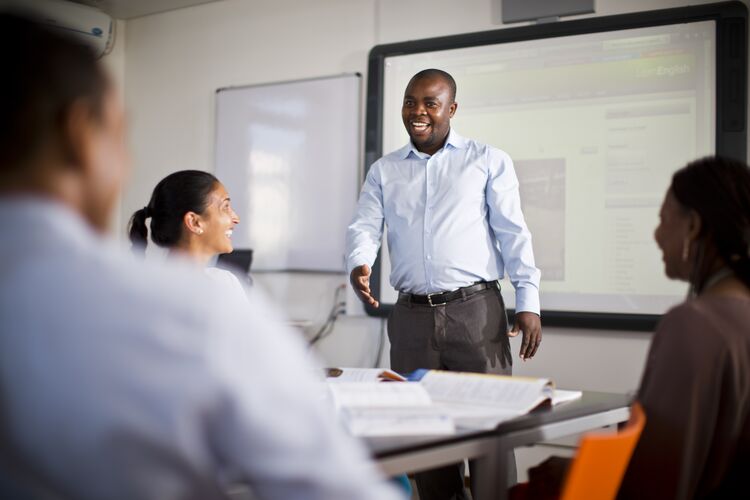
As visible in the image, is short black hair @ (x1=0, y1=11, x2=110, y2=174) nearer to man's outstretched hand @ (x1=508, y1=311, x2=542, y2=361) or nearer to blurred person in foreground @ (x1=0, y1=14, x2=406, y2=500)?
blurred person in foreground @ (x1=0, y1=14, x2=406, y2=500)

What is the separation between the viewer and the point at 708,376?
1277 mm

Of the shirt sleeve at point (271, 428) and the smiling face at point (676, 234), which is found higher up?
the smiling face at point (676, 234)

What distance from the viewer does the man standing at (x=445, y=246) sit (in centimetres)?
264

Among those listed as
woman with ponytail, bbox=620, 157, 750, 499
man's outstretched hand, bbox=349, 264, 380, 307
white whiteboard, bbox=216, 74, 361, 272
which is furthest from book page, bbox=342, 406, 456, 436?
white whiteboard, bbox=216, 74, 361, 272

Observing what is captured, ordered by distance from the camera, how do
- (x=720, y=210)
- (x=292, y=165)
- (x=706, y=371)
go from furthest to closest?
(x=292, y=165), (x=720, y=210), (x=706, y=371)

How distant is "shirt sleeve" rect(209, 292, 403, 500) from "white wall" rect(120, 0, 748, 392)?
113 inches

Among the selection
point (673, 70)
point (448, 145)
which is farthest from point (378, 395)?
point (673, 70)

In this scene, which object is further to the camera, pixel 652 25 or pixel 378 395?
pixel 652 25

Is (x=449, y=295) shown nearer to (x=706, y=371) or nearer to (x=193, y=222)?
(x=193, y=222)

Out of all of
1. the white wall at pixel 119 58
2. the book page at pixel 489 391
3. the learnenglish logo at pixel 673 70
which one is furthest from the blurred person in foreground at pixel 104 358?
the white wall at pixel 119 58

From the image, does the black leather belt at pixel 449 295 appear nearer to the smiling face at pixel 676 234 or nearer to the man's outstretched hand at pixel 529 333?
the man's outstretched hand at pixel 529 333

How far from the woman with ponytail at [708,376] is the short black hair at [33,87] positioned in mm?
1053

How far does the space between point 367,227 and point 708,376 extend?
1.72 metres

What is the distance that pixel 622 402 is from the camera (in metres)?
1.79
